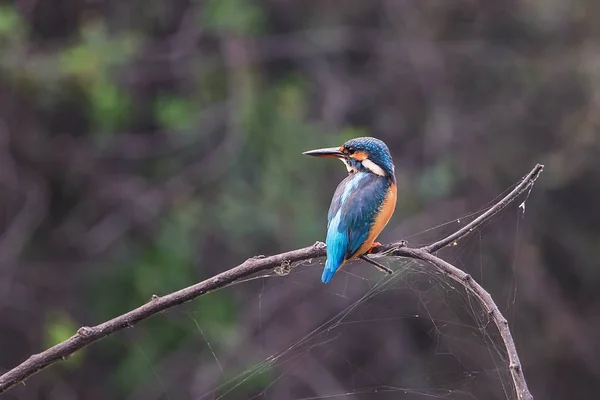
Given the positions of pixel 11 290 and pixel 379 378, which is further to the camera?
pixel 379 378

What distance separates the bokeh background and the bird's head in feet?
8.44

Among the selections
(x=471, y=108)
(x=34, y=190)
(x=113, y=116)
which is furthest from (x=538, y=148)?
(x=34, y=190)

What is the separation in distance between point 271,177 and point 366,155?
119 inches

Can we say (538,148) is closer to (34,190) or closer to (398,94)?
(398,94)

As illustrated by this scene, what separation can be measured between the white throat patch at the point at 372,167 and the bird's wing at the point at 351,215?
2 centimetres

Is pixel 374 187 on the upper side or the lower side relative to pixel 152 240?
upper

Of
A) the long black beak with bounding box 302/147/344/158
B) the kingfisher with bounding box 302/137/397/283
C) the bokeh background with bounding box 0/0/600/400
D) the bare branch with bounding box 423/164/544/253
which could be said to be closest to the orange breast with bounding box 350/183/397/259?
the kingfisher with bounding box 302/137/397/283

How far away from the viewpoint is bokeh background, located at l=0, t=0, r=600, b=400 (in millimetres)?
5266

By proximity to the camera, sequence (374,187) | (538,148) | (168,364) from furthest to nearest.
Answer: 1. (538,148)
2. (168,364)
3. (374,187)

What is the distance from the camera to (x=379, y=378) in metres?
5.66

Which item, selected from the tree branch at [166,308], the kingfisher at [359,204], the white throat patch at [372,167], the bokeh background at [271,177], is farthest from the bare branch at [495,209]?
the bokeh background at [271,177]

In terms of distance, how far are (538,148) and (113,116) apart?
2.89m

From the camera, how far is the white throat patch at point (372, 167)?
7.77 feet

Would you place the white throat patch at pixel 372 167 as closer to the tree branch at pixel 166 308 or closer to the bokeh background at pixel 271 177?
the tree branch at pixel 166 308
